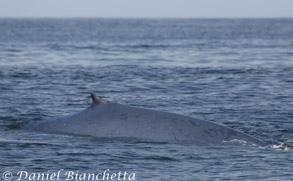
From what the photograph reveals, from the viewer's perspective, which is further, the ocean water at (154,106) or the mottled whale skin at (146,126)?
the mottled whale skin at (146,126)

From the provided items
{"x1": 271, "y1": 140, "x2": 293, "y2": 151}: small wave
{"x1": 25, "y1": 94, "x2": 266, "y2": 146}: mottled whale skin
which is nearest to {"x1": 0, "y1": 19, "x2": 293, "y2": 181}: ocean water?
{"x1": 271, "y1": 140, "x2": 293, "y2": 151}: small wave

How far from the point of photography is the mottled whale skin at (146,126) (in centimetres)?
1030

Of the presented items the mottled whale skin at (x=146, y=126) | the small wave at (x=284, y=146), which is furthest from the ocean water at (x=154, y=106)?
the mottled whale skin at (x=146, y=126)

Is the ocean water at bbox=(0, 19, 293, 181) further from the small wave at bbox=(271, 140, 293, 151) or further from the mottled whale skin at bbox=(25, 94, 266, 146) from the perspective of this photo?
the mottled whale skin at bbox=(25, 94, 266, 146)

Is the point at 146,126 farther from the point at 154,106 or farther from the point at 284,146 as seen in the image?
the point at 154,106

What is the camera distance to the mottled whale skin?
10297mm

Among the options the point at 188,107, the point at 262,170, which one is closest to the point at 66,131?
the point at 262,170

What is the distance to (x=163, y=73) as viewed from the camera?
85.6 ft

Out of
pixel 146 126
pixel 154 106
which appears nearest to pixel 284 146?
pixel 146 126

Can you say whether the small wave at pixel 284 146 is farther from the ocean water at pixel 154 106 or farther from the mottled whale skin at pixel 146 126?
the mottled whale skin at pixel 146 126

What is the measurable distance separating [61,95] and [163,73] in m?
7.90

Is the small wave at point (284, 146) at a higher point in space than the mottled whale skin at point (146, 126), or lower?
lower

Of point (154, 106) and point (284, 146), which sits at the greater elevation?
point (154, 106)

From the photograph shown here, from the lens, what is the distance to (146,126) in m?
10.3
